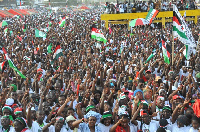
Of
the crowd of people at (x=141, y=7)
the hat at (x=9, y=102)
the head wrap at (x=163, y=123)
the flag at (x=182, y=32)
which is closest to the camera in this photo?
the head wrap at (x=163, y=123)

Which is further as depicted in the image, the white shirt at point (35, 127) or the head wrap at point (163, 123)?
the white shirt at point (35, 127)

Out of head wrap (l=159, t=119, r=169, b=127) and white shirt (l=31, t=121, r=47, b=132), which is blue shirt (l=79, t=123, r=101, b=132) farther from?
head wrap (l=159, t=119, r=169, b=127)

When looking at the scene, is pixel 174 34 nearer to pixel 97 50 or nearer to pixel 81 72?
pixel 81 72

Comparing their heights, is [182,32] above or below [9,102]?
above

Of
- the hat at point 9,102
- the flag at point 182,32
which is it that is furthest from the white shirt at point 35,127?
the flag at point 182,32

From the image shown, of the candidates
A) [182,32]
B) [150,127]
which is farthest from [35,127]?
[182,32]

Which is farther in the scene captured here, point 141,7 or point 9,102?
point 141,7

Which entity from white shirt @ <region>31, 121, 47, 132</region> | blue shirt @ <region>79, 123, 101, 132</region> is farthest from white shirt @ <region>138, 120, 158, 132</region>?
white shirt @ <region>31, 121, 47, 132</region>


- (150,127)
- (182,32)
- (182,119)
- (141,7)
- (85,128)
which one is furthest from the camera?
(141,7)

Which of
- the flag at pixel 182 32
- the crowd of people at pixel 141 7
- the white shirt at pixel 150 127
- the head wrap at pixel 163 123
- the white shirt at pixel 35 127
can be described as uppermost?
the crowd of people at pixel 141 7

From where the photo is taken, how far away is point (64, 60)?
35.1 feet

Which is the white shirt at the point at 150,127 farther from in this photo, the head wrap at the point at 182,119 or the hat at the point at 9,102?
the hat at the point at 9,102

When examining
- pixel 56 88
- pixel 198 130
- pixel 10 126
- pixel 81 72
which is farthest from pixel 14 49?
pixel 198 130

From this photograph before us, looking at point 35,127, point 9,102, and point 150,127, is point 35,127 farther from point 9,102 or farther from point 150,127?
point 150,127
